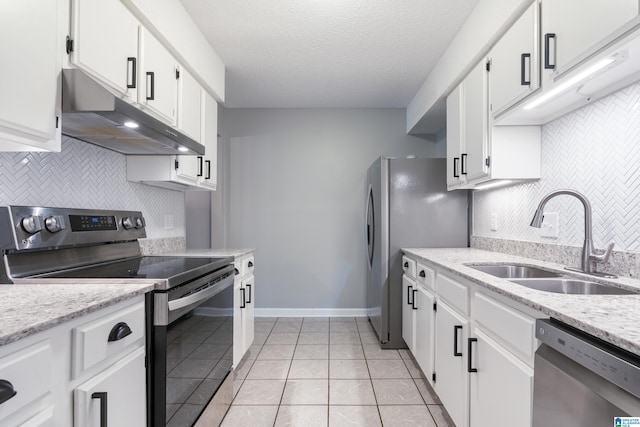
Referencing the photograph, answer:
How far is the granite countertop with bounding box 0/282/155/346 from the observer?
0.73 metres

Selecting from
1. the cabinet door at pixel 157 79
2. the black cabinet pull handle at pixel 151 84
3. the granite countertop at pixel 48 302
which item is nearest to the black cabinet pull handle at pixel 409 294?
the granite countertop at pixel 48 302

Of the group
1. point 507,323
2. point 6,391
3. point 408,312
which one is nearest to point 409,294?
point 408,312

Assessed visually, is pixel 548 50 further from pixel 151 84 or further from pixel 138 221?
pixel 138 221

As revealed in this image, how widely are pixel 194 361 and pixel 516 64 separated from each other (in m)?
2.05

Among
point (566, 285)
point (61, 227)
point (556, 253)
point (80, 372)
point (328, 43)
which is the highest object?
point (328, 43)

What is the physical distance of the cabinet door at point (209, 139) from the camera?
102 inches

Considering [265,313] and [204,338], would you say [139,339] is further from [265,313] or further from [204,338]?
[265,313]

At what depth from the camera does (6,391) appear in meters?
0.65

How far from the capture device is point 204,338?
1.63 metres

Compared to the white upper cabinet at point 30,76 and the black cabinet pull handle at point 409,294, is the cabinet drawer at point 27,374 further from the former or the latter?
the black cabinet pull handle at point 409,294

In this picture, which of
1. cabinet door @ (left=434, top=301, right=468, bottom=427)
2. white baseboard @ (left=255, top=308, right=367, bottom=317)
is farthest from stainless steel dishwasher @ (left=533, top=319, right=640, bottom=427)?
white baseboard @ (left=255, top=308, right=367, bottom=317)

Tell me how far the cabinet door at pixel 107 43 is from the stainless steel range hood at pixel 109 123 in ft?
0.45

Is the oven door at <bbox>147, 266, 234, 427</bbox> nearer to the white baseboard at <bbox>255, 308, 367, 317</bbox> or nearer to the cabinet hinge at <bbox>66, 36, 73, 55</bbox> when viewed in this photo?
the cabinet hinge at <bbox>66, 36, 73, 55</bbox>

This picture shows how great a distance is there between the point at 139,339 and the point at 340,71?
2575 millimetres
